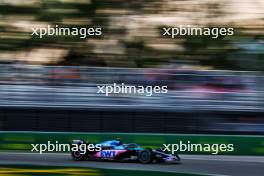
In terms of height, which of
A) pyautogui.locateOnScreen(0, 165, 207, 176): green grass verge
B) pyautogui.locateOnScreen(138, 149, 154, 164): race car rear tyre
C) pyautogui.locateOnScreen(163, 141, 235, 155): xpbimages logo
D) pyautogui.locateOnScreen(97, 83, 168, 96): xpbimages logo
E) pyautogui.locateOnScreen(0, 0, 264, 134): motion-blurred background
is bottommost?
pyautogui.locateOnScreen(0, 165, 207, 176): green grass verge

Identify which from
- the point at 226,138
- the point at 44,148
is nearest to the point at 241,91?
the point at 226,138

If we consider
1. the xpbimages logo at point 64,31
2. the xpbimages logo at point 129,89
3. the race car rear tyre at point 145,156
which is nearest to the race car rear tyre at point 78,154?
the race car rear tyre at point 145,156

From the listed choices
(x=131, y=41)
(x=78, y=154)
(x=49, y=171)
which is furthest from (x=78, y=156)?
(x=131, y=41)

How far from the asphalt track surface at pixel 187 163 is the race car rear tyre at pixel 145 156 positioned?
0.11 ft

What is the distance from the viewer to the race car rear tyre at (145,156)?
1983mm

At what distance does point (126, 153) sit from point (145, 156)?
0.21 ft

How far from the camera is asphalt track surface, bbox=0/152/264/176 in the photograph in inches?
77.4

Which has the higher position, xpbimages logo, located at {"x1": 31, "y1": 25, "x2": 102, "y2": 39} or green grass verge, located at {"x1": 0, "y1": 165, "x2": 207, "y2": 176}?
xpbimages logo, located at {"x1": 31, "y1": 25, "x2": 102, "y2": 39}

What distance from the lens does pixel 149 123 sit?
1.89m

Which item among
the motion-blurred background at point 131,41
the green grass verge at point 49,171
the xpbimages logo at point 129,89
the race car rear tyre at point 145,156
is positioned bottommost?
the green grass verge at point 49,171

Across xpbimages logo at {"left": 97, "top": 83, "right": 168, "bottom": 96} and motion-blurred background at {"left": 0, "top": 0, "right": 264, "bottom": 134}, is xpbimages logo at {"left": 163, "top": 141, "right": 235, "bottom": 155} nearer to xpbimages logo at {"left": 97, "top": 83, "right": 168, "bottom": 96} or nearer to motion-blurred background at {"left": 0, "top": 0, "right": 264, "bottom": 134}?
xpbimages logo at {"left": 97, "top": 83, "right": 168, "bottom": 96}

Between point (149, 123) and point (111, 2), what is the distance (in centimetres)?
94

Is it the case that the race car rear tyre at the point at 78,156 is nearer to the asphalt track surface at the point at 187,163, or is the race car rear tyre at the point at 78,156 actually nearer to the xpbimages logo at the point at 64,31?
the asphalt track surface at the point at 187,163

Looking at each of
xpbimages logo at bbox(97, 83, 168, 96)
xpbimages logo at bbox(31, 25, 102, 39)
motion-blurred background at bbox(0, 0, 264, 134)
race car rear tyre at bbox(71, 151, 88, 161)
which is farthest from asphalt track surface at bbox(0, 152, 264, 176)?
xpbimages logo at bbox(31, 25, 102, 39)
